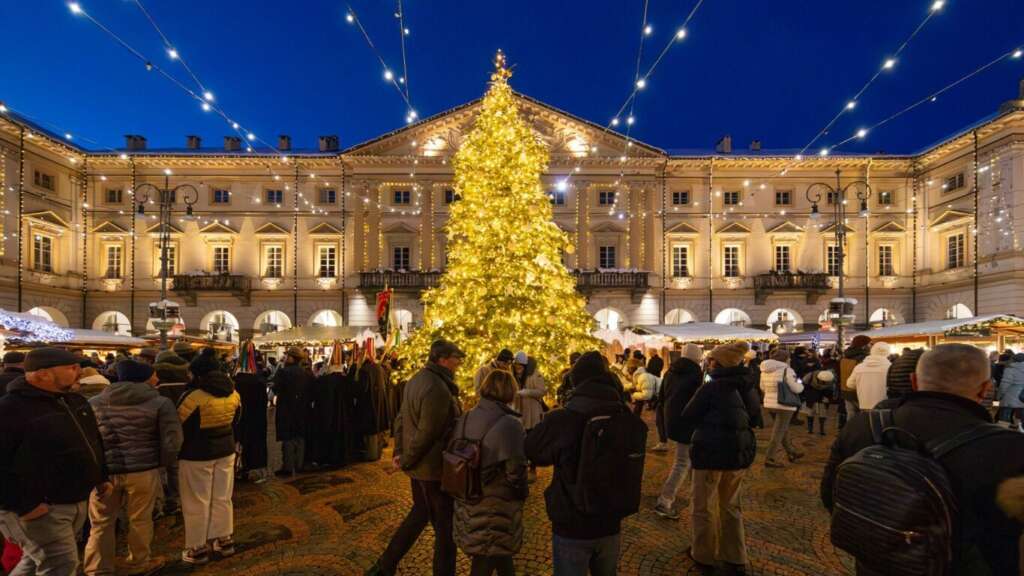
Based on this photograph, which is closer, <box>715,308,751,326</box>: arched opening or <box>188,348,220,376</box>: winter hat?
<box>188,348,220,376</box>: winter hat

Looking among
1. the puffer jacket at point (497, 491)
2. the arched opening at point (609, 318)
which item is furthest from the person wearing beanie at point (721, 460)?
the arched opening at point (609, 318)

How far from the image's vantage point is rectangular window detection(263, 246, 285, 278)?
31.4 m

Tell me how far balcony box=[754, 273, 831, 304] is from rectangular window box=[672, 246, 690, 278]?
12.1 ft

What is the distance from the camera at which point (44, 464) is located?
348cm

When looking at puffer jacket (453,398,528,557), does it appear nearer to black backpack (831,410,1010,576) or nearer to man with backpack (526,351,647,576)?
man with backpack (526,351,647,576)

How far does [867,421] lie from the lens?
2516 mm

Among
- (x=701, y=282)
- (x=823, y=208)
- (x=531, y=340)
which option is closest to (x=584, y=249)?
(x=701, y=282)

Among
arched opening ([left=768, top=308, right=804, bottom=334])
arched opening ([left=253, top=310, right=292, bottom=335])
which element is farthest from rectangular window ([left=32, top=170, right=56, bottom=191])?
arched opening ([left=768, top=308, right=804, bottom=334])

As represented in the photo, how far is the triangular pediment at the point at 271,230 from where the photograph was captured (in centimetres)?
3102

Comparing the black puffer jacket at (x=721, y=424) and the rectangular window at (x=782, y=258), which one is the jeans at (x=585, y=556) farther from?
the rectangular window at (x=782, y=258)

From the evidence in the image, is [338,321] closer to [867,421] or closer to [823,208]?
[823,208]

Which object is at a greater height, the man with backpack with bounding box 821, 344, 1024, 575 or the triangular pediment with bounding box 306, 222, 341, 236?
the triangular pediment with bounding box 306, 222, 341, 236

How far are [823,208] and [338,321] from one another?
2754 cm

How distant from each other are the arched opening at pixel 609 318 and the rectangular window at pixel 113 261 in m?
26.4
